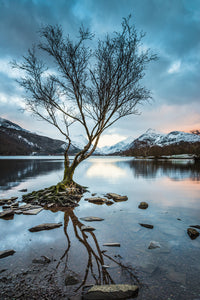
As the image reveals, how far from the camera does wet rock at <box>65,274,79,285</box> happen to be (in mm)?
3392

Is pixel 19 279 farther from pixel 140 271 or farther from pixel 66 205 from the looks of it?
pixel 66 205

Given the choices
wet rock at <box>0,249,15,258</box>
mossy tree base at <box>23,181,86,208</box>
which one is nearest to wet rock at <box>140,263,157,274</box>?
wet rock at <box>0,249,15,258</box>

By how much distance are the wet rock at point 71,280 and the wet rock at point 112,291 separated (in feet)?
1.49

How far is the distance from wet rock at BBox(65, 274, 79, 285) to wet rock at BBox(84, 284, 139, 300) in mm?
455

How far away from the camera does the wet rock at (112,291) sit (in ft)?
9.85

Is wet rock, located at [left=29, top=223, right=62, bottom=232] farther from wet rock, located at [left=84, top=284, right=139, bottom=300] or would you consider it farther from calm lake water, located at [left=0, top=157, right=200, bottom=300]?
wet rock, located at [left=84, top=284, right=139, bottom=300]

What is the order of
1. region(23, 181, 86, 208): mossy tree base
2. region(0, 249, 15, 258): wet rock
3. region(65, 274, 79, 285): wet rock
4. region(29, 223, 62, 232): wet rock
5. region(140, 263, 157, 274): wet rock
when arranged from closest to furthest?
region(65, 274, 79, 285): wet rock → region(140, 263, 157, 274): wet rock → region(0, 249, 15, 258): wet rock → region(29, 223, 62, 232): wet rock → region(23, 181, 86, 208): mossy tree base

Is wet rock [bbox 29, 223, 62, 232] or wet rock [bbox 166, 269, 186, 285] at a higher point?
wet rock [bbox 166, 269, 186, 285]

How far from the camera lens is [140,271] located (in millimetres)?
3779

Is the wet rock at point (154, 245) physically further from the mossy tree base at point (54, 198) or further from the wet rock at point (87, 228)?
the mossy tree base at point (54, 198)

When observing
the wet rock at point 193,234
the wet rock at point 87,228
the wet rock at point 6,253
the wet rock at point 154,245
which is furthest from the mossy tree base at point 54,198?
the wet rock at point 193,234

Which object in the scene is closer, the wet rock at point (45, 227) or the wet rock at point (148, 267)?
the wet rock at point (148, 267)

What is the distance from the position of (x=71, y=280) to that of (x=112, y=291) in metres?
0.94

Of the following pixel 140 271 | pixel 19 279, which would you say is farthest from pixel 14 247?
pixel 140 271
